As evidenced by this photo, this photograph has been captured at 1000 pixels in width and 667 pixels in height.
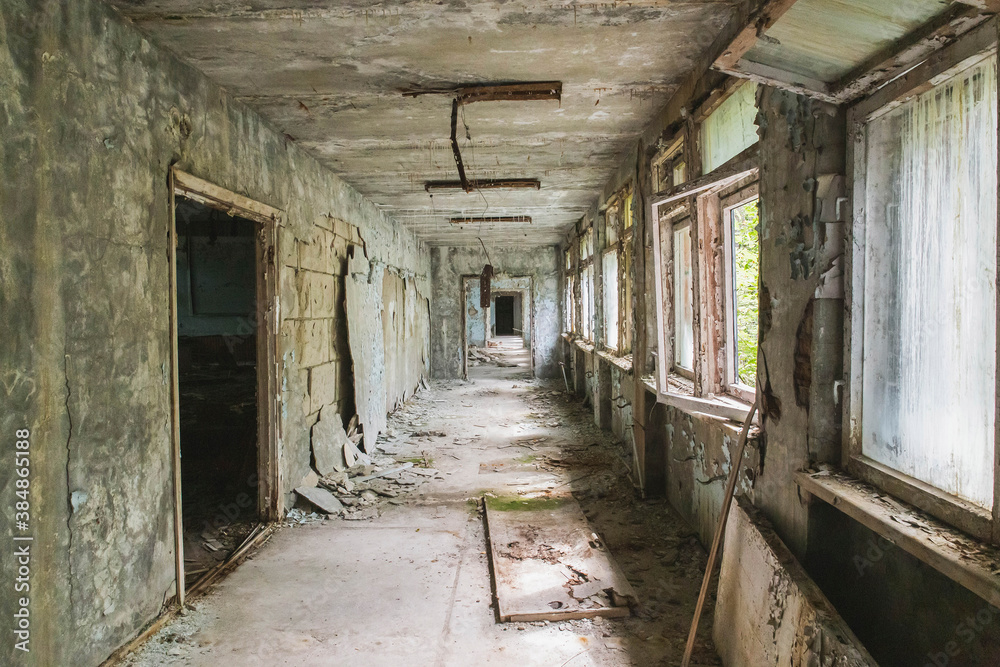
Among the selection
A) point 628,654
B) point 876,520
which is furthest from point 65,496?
point 876,520

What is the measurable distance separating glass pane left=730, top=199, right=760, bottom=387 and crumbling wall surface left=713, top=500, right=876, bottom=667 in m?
1.01

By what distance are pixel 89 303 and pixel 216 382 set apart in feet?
12.0

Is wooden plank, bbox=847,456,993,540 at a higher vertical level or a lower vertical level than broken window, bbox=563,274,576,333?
lower

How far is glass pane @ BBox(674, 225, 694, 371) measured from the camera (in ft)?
12.7

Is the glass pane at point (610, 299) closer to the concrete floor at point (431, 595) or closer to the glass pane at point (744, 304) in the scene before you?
the concrete floor at point (431, 595)

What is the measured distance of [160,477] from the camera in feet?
8.83

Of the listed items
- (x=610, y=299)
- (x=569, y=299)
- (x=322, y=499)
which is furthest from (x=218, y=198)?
(x=569, y=299)

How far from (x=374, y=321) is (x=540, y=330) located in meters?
5.46

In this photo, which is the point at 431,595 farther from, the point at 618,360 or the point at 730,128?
the point at 618,360

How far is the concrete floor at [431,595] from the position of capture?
2529 millimetres

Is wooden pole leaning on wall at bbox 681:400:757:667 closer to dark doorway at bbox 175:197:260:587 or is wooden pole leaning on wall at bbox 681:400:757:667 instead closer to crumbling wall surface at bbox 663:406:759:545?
crumbling wall surface at bbox 663:406:759:545

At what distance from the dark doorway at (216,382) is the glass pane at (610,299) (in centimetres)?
403

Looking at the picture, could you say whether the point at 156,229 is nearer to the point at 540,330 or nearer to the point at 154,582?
the point at 154,582

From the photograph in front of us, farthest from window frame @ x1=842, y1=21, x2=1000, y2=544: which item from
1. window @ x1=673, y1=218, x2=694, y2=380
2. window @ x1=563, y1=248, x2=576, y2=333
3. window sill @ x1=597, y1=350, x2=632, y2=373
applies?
window @ x1=563, y1=248, x2=576, y2=333
